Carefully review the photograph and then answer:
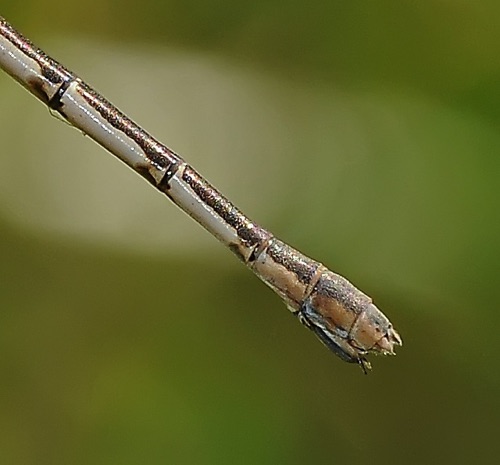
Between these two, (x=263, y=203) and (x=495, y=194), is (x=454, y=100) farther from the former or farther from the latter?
(x=263, y=203)

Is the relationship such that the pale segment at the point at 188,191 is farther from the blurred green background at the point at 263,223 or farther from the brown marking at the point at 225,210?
the blurred green background at the point at 263,223

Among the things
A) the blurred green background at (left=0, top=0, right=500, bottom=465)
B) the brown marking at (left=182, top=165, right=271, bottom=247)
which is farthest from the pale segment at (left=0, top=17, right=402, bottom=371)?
the blurred green background at (left=0, top=0, right=500, bottom=465)

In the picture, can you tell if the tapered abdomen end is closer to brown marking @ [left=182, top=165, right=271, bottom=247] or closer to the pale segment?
the pale segment

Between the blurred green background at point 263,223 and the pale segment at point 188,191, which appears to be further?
the blurred green background at point 263,223

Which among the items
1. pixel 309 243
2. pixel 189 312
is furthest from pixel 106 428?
pixel 309 243

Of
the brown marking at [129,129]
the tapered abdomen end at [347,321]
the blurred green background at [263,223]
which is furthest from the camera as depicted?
the blurred green background at [263,223]

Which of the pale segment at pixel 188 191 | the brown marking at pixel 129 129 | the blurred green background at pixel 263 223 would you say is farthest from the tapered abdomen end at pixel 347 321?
the blurred green background at pixel 263 223

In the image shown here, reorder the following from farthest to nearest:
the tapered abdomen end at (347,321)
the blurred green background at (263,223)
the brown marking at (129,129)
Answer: the blurred green background at (263,223), the brown marking at (129,129), the tapered abdomen end at (347,321)

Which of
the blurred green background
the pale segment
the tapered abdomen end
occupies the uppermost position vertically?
the blurred green background

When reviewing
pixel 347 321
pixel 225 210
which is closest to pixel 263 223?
pixel 225 210
